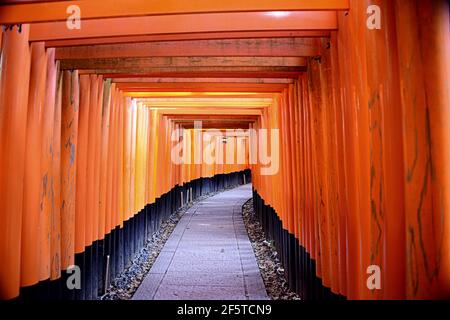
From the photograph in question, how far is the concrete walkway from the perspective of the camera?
5793 mm

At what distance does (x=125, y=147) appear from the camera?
7.08m

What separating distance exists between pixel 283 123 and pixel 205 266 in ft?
11.6

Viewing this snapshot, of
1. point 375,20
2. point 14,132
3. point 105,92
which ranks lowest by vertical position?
point 14,132

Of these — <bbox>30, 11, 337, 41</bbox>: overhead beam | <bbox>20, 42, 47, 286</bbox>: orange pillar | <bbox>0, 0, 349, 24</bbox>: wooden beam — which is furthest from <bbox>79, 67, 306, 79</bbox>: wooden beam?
<bbox>0, 0, 349, 24</bbox>: wooden beam

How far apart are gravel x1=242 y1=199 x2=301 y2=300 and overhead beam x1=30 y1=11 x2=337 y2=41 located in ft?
14.3

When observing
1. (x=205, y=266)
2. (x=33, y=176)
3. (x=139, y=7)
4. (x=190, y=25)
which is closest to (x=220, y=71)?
(x=190, y=25)

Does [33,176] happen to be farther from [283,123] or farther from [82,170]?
[283,123]

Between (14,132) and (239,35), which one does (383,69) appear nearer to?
(239,35)

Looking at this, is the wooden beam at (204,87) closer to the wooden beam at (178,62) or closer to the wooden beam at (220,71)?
the wooden beam at (220,71)

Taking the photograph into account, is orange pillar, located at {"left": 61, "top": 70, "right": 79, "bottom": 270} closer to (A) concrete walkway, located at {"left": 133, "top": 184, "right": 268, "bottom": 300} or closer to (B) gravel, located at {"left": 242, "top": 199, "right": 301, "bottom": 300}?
(A) concrete walkway, located at {"left": 133, "top": 184, "right": 268, "bottom": 300}

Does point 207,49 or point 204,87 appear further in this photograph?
point 204,87

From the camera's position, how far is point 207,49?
4.12 m
